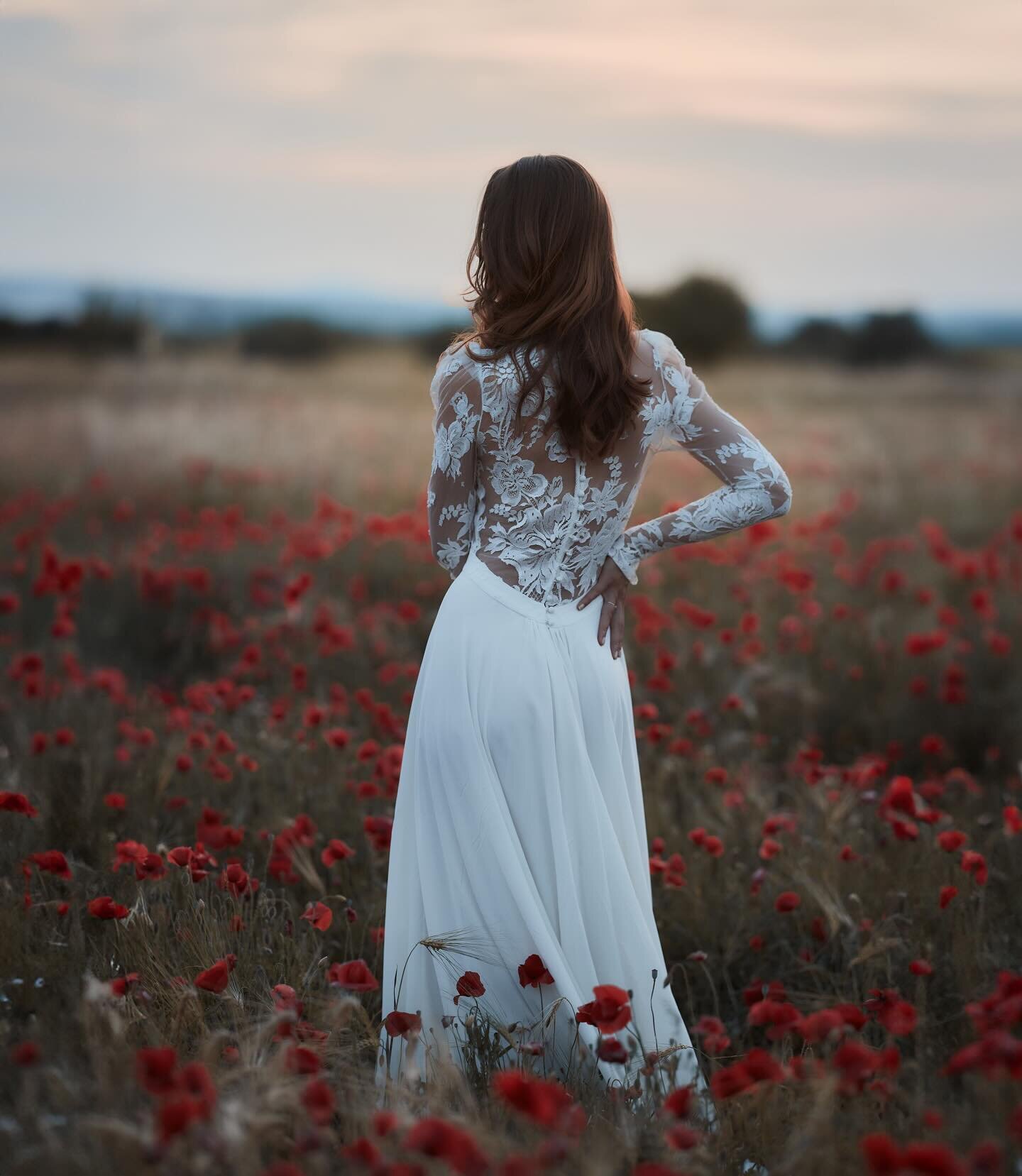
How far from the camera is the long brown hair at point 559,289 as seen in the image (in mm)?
2492

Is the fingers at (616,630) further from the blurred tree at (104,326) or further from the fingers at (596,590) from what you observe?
the blurred tree at (104,326)

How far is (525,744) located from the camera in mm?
2672

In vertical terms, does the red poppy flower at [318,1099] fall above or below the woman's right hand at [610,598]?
below

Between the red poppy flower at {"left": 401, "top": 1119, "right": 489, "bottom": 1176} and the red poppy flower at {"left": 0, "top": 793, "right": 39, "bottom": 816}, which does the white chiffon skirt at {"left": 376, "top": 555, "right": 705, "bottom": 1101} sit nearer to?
the red poppy flower at {"left": 0, "top": 793, "right": 39, "bottom": 816}

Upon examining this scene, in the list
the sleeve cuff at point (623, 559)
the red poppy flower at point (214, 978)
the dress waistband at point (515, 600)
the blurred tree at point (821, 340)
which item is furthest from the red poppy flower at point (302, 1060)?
the blurred tree at point (821, 340)

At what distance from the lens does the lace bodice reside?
2602mm

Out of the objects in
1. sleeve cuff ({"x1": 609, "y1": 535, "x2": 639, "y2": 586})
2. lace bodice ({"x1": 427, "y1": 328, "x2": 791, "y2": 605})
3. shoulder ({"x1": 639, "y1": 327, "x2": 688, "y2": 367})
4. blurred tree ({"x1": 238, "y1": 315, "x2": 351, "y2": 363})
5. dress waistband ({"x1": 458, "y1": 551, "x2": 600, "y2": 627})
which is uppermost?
blurred tree ({"x1": 238, "y1": 315, "x2": 351, "y2": 363})

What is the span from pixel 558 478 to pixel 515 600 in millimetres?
298

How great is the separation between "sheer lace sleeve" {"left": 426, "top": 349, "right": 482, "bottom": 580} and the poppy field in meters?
0.92

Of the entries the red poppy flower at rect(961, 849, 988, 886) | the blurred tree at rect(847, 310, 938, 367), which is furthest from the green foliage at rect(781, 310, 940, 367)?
the red poppy flower at rect(961, 849, 988, 886)

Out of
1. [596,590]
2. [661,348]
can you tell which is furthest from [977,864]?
[661,348]

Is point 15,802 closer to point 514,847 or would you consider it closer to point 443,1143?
point 514,847

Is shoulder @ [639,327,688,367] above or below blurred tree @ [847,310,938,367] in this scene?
below

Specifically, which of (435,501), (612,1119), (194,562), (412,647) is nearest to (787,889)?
(612,1119)
